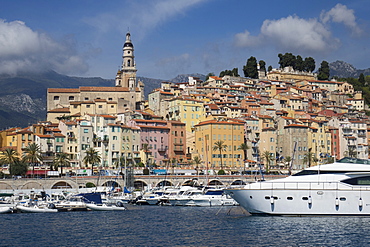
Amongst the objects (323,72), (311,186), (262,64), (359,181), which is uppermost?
(262,64)

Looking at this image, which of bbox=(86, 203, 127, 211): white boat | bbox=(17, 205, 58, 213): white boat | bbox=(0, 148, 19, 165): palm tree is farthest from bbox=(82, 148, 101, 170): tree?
bbox=(17, 205, 58, 213): white boat

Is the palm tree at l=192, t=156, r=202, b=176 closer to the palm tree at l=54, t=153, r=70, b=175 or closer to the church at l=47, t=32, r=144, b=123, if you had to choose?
the church at l=47, t=32, r=144, b=123

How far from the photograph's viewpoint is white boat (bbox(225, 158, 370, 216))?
158 feet

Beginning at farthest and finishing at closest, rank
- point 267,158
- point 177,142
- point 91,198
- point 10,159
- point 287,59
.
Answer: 1. point 287,59
2. point 177,142
3. point 267,158
4. point 10,159
5. point 91,198

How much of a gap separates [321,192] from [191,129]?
77.1 meters

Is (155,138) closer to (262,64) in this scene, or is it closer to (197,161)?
(197,161)

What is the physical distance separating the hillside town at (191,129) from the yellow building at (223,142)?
0.20 meters

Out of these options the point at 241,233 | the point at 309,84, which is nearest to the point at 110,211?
the point at 241,233

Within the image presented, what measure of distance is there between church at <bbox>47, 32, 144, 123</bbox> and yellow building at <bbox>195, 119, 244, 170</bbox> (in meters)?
20.7

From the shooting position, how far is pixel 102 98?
438ft

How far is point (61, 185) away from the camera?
9512cm

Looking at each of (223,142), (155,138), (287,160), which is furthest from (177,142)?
(287,160)

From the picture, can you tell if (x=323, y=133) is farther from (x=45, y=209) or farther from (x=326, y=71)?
(x=45, y=209)

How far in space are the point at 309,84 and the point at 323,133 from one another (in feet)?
127
